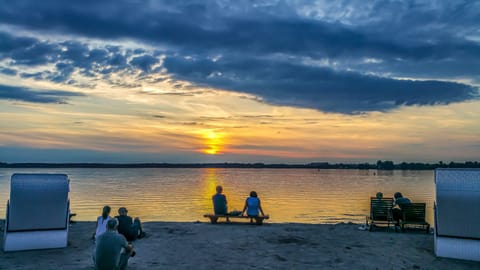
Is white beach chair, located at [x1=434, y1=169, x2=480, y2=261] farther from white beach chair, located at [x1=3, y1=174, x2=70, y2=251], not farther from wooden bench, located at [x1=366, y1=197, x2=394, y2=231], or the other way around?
white beach chair, located at [x1=3, y1=174, x2=70, y2=251]

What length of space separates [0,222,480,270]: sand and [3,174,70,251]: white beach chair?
0.97 ft

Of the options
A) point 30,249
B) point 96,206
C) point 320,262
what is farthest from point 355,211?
point 30,249

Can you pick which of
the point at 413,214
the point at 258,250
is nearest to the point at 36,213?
the point at 258,250

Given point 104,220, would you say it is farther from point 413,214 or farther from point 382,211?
point 413,214

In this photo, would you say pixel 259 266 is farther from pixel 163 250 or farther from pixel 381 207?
pixel 381 207

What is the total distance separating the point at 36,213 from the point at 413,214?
34.5 ft

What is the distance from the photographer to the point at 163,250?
1033 cm

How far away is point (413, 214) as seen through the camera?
509 inches

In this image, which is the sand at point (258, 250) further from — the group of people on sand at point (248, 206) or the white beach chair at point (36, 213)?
the group of people on sand at point (248, 206)

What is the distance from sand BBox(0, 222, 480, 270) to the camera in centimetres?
907

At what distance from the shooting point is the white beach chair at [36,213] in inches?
395

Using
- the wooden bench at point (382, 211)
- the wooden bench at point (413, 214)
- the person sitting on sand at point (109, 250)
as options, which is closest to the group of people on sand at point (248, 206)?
the wooden bench at point (382, 211)

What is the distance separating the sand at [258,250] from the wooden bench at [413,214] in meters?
0.36

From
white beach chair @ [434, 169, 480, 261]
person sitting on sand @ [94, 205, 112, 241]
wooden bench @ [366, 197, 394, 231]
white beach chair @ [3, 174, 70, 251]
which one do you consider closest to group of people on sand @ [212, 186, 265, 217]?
wooden bench @ [366, 197, 394, 231]
